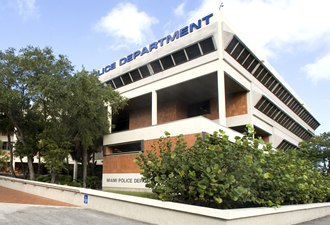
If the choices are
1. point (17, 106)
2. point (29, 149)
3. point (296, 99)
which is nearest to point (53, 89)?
point (17, 106)

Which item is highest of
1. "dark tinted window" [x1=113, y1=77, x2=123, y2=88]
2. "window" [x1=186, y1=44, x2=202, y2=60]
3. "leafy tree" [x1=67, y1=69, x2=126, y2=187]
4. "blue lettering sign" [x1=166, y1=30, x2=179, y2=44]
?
"blue lettering sign" [x1=166, y1=30, x2=179, y2=44]

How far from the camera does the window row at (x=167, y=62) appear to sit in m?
21.9

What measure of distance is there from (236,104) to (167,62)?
804 cm

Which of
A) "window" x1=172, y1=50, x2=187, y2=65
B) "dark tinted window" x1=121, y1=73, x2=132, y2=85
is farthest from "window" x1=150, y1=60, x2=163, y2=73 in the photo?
"dark tinted window" x1=121, y1=73, x2=132, y2=85

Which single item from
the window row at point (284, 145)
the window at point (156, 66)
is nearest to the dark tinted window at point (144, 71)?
the window at point (156, 66)

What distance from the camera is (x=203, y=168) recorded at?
26.0ft

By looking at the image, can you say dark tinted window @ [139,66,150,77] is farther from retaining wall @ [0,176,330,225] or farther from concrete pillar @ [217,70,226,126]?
retaining wall @ [0,176,330,225]

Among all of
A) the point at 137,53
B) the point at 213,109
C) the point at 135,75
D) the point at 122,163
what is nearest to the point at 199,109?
the point at 213,109

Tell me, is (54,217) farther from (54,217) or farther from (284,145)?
(284,145)

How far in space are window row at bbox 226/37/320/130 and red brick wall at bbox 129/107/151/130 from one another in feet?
40.8

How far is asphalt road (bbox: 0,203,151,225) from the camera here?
25.7 feet

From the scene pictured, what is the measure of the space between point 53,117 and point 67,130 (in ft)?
5.75

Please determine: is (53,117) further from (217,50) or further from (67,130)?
(217,50)

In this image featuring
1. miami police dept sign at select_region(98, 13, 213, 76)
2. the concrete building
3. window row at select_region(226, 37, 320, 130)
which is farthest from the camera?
window row at select_region(226, 37, 320, 130)
